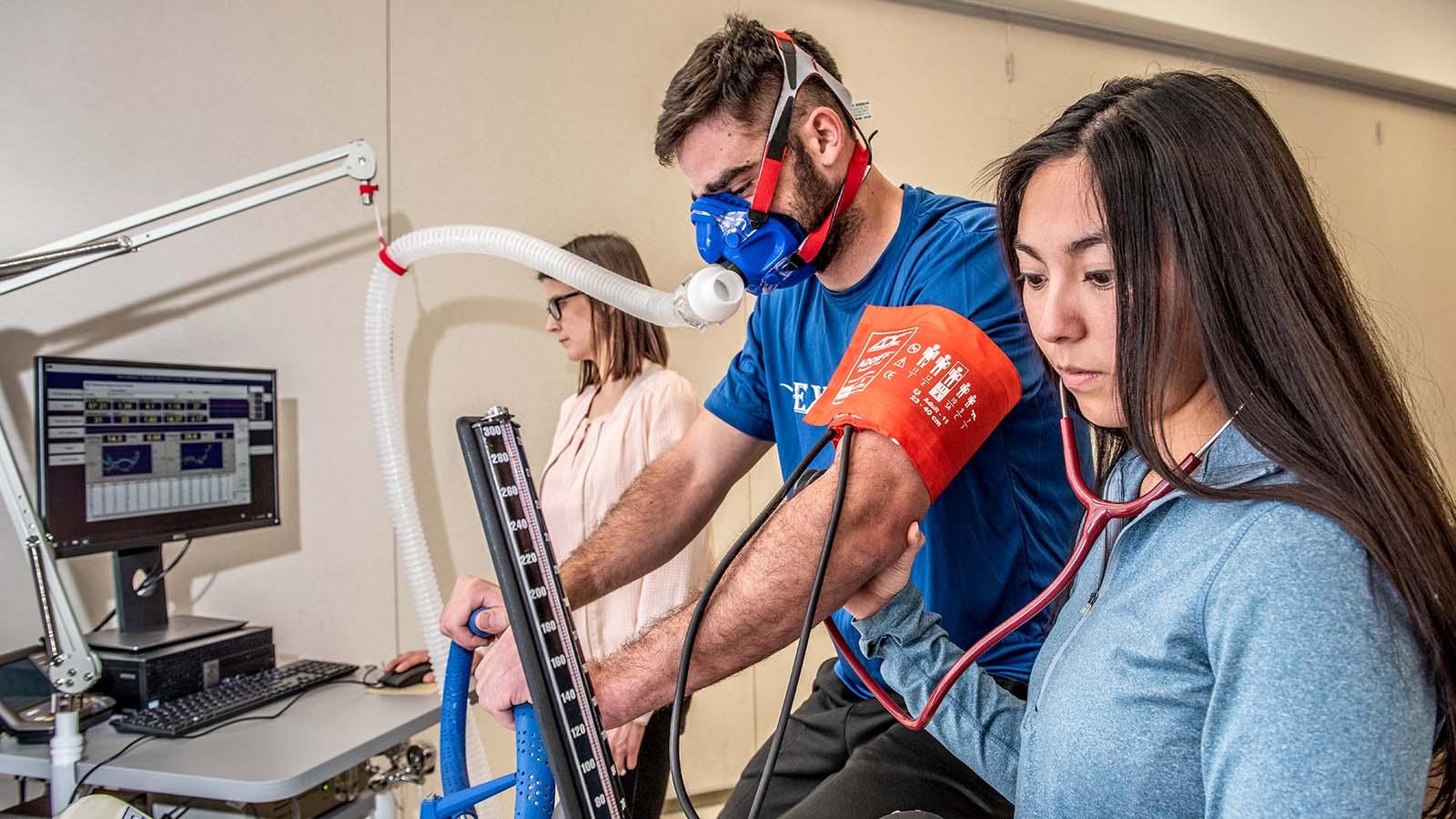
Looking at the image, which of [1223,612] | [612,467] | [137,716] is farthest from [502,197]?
[1223,612]

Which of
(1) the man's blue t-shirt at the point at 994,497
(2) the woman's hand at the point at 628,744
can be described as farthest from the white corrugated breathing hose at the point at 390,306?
(1) the man's blue t-shirt at the point at 994,497

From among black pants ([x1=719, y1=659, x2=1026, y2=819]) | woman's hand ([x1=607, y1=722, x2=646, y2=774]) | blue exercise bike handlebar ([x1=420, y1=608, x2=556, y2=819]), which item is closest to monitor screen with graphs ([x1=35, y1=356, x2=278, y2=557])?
woman's hand ([x1=607, y1=722, x2=646, y2=774])

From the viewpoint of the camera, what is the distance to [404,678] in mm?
1924

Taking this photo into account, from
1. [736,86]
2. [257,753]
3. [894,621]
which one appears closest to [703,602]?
[894,621]

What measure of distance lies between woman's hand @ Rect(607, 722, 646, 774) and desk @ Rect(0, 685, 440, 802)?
0.37 metres

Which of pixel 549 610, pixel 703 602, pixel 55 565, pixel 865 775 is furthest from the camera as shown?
pixel 55 565

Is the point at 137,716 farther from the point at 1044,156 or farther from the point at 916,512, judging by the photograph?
the point at 1044,156

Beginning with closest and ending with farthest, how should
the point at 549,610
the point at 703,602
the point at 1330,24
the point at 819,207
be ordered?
1. the point at 549,610
2. the point at 703,602
3. the point at 819,207
4. the point at 1330,24

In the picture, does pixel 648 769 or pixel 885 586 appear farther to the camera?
pixel 648 769

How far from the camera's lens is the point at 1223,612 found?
0.62 m

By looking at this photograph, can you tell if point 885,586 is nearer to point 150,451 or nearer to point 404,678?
point 404,678

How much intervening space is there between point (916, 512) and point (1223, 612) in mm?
344

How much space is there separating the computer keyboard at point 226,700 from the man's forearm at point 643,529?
0.80 meters

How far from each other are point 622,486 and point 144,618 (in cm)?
100
